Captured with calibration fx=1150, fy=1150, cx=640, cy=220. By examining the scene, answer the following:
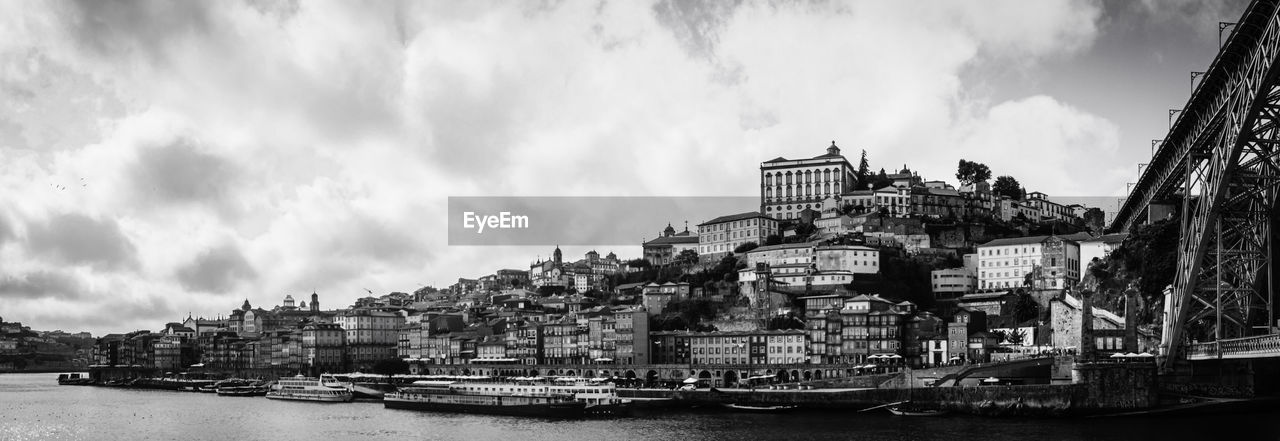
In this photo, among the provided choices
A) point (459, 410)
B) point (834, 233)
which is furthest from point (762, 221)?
point (459, 410)

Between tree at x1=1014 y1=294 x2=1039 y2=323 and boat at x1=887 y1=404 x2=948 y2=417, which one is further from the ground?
tree at x1=1014 y1=294 x2=1039 y2=323

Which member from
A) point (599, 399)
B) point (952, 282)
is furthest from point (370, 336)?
point (952, 282)

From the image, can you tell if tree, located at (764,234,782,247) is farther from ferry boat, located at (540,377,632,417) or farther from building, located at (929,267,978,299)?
ferry boat, located at (540,377,632,417)

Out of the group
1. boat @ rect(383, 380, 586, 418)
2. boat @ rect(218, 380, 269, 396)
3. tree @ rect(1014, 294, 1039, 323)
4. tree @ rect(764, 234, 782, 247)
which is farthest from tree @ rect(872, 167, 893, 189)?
boat @ rect(218, 380, 269, 396)

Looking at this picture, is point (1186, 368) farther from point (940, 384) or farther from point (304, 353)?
point (304, 353)

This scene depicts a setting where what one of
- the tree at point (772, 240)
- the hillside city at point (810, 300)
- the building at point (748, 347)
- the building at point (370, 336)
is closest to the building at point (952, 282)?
the hillside city at point (810, 300)

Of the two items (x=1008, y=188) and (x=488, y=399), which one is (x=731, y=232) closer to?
(x=1008, y=188)
